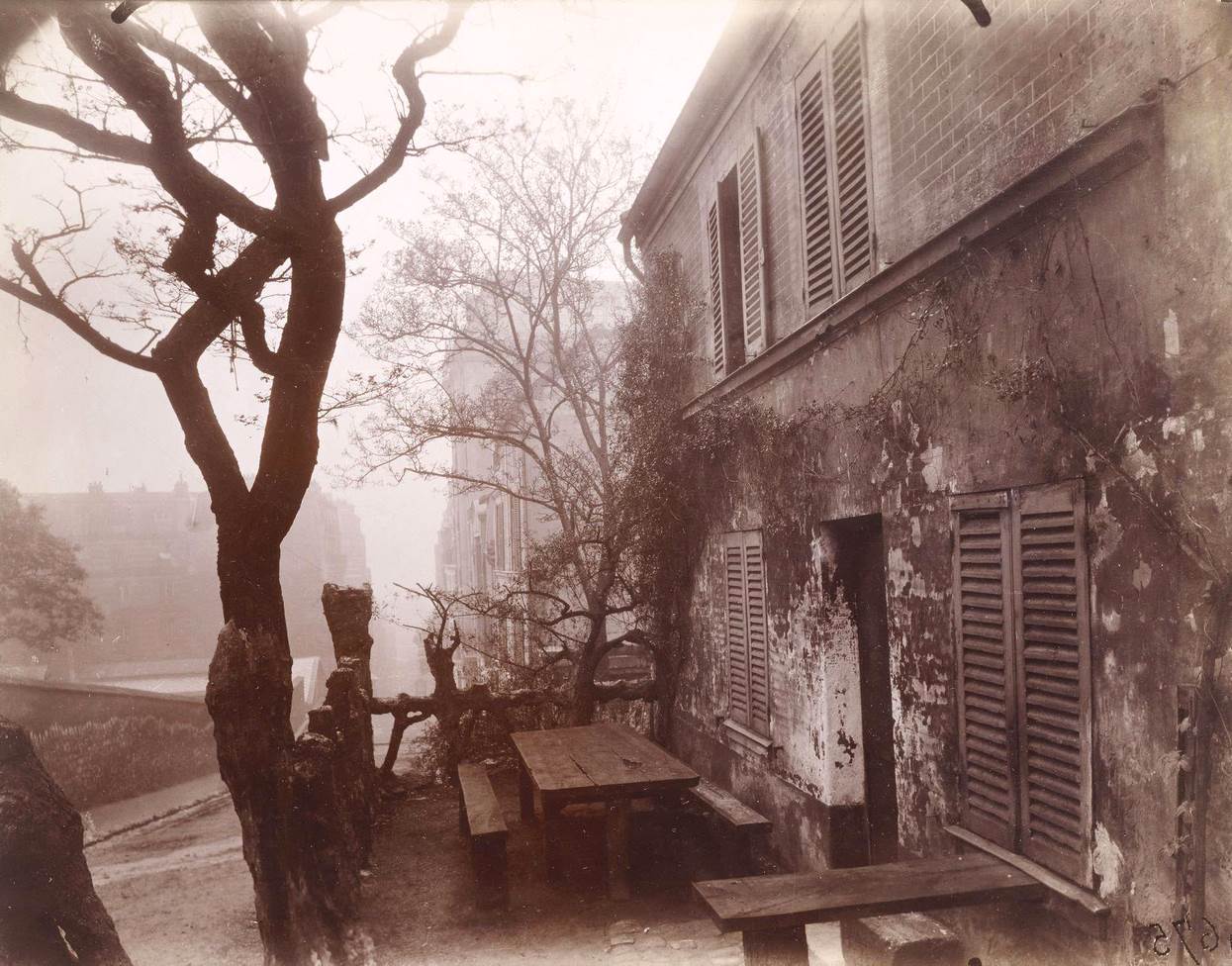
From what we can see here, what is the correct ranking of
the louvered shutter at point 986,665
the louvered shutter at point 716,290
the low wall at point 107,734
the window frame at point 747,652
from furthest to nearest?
the low wall at point 107,734 < the louvered shutter at point 716,290 < the window frame at point 747,652 < the louvered shutter at point 986,665

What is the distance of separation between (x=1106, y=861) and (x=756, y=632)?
422 centimetres

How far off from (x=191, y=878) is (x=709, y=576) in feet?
19.0

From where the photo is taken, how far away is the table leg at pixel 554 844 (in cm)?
661

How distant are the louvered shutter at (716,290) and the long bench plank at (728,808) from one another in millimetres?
3857

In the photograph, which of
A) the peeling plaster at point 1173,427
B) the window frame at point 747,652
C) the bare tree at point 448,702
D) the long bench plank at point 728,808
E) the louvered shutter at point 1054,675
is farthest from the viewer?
the bare tree at point 448,702

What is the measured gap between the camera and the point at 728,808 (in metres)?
6.59

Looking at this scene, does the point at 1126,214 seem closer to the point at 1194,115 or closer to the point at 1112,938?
the point at 1194,115

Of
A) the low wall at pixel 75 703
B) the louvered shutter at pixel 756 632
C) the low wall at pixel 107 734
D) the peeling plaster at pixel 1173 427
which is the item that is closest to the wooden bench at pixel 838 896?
the peeling plaster at pixel 1173 427

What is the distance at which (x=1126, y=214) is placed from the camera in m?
2.93

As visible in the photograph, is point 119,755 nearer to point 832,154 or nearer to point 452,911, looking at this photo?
point 452,911

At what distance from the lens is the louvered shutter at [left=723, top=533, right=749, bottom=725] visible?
7.51 meters

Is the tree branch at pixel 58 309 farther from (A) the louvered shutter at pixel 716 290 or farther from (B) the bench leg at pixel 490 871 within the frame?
(A) the louvered shutter at pixel 716 290

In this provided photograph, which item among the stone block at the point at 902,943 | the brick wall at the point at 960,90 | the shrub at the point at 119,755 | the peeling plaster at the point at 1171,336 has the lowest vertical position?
the shrub at the point at 119,755

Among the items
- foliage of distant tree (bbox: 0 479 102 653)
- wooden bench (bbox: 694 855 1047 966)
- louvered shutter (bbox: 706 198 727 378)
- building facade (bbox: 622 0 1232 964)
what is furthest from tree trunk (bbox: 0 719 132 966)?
foliage of distant tree (bbox: 0 479 102 653)
